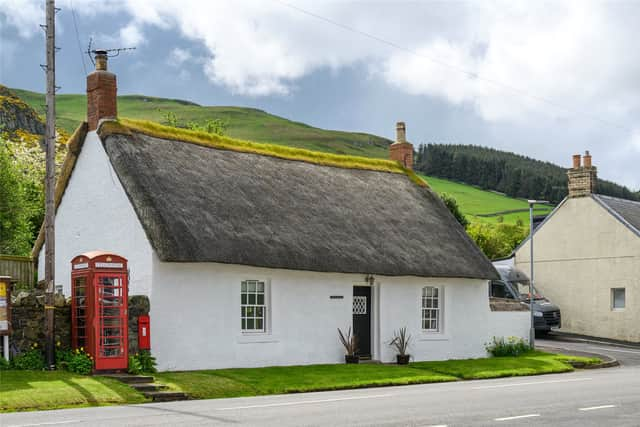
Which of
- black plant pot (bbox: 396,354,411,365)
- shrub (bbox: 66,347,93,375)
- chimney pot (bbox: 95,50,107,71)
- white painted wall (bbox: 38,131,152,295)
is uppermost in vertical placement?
chimney pot (bbox: 95,50,107,71)

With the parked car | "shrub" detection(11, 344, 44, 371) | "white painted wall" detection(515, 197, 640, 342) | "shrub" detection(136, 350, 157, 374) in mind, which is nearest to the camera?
"shrub" detection(11, 344, 44, 371)

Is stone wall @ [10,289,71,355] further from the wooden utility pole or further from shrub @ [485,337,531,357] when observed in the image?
shrub @ [485,337,531,357]

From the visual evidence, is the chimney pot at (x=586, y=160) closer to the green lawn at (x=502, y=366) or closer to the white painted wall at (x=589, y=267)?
the white painted wall at (x=589, y=267)

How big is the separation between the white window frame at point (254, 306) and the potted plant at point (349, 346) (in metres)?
2.63

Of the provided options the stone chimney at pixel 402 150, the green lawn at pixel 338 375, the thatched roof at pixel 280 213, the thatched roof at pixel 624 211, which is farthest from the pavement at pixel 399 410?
the thatched roof at pixel 624 211

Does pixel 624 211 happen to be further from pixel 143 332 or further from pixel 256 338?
pixel 143 332

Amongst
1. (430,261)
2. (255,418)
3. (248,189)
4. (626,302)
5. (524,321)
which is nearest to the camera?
(255,418)

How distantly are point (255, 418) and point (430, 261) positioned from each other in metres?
14.8

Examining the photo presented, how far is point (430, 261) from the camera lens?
2653cm

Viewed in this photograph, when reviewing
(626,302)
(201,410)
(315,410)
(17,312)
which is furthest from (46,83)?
(626,302)

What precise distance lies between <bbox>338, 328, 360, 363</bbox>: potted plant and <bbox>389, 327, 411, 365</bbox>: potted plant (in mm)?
1566

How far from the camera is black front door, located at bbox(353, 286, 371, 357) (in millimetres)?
24953

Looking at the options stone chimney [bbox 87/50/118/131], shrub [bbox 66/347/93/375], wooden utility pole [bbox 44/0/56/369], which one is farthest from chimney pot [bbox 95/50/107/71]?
shrub [bbox 66/347/93/375]

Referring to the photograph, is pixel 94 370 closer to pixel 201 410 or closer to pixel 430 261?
pixel 201 410
